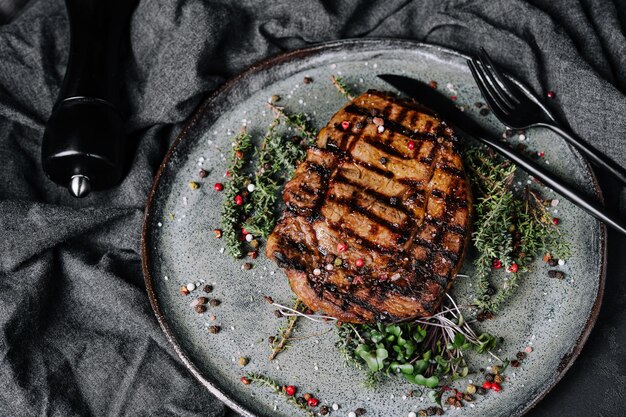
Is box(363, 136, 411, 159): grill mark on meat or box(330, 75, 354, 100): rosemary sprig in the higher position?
box(363, 136, 411, 159): grill mark on meat

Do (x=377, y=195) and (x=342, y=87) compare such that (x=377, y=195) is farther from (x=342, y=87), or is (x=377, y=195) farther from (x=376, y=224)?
(x=342, y=87)

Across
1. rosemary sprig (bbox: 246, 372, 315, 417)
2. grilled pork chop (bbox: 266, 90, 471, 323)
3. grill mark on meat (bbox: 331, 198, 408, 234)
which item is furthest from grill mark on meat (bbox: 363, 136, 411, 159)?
rosemary sprig (bbox: 246, 372, 315, 417)

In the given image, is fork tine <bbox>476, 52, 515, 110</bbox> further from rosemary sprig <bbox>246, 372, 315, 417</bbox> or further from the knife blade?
rosemary sprig <bbox>246, 372, 315, 417</bbox>

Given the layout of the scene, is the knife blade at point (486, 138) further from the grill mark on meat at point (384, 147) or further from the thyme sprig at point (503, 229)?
the grill mark on meat at point (384, 147)

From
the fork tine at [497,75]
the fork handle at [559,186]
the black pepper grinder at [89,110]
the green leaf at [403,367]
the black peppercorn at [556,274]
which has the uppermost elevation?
the fork tine at [497,75]

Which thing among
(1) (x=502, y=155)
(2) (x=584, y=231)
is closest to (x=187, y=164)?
(1) (x=502, y=155)

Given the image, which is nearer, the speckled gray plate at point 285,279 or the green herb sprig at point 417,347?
the green herb sprig at point 417,347

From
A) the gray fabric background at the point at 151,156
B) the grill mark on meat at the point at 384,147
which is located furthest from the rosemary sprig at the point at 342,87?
the grill mark on meat at the point at 384,147
